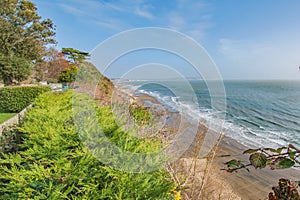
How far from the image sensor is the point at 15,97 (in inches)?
405

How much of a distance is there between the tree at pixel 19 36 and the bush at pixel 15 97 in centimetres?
742

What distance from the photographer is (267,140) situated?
8656 mm

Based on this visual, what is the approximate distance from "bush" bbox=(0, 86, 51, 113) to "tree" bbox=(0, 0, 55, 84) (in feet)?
24.3

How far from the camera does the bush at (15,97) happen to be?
10.1 metres

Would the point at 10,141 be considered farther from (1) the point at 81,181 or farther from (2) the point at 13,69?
(2) the point at 13,69

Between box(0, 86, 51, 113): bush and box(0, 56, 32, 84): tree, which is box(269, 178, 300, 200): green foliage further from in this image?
box(0, 56, 32, 84): tree

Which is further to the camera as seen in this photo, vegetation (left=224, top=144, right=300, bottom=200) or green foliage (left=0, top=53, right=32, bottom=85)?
green foliage (left=0, top=53, right=32, bottom=85)

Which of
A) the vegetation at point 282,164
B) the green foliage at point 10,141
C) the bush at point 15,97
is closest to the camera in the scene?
the vegetation at point 282,164

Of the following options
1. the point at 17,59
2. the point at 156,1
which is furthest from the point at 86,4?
the point at 17,59

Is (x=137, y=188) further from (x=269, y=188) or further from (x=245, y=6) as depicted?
(x=245, y=6)

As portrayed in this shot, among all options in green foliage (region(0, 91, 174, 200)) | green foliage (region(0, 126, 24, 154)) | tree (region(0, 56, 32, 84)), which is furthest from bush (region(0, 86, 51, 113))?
green foliage (region(0, 91, 174, 200))

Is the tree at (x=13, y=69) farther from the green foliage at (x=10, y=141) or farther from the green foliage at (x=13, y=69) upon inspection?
the green foliage at (x=10, y=141)

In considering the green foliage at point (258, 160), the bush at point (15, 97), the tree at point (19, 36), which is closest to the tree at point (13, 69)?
the tree at point (19, 36)

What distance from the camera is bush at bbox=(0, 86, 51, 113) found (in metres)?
10.1
